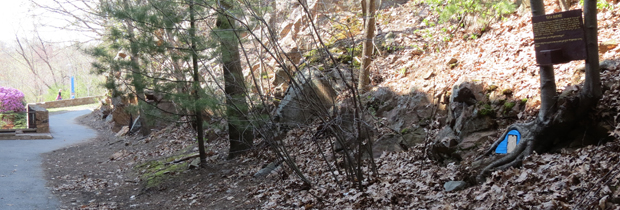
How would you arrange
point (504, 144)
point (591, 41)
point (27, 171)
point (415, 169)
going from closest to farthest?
1. point (591, 41)
2. point (504, 144)
3. point (415, 169)
4. point (27, 171)

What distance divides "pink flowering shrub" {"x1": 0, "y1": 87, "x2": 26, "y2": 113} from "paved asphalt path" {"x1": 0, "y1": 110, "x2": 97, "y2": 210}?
6.10 ft

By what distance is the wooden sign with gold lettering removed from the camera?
4.79 m

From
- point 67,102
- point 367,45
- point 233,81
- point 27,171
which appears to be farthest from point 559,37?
point 67,102

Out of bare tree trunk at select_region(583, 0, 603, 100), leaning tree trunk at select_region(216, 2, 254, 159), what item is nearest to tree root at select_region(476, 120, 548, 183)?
bare tree trunk at select_region(583, 0, 603, 100)

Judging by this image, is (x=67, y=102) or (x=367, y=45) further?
(x=67, y=102)

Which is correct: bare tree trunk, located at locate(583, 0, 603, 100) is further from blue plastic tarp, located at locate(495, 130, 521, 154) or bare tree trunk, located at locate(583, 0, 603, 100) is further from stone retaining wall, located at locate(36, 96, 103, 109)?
stone retaining wall, located at locate(36, 96, 103, 109)

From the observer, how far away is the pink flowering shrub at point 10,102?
20.2 meters

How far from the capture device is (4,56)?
59000mm

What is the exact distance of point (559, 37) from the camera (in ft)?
16.1

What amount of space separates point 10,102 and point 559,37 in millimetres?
22995

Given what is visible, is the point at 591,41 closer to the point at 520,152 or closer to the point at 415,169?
the point at 520,152

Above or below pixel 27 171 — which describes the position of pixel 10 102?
above

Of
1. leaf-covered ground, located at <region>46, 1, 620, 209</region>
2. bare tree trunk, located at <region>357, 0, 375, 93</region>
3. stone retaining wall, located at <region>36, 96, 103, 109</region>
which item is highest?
stone retaining wall, located at <region>36, 96, 103, 109</region>

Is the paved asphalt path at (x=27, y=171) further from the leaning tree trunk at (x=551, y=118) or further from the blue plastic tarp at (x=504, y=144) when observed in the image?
the leaning tree trunk at (x=551, y=118)
